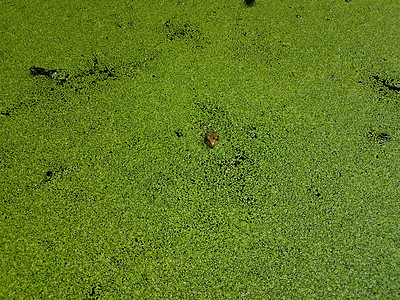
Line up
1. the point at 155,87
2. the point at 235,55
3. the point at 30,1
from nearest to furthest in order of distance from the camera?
the point at 155,87 < the point at 235,55 < the point at 30,1

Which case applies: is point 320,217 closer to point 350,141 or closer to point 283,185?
point 283,185


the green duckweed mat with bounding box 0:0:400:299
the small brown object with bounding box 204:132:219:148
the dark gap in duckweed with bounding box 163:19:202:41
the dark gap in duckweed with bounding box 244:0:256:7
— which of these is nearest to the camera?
the green duckweed mat with bounding box 0:0:400:299

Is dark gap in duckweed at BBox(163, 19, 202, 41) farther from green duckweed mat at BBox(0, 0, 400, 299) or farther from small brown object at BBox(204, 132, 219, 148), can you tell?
small brown object at BBox(204, 132, 219, 148)

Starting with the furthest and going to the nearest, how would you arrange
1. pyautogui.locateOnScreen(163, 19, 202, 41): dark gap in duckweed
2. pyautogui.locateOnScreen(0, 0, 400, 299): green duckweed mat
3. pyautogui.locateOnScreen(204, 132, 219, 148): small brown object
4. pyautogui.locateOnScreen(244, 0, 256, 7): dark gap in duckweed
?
1. pyautogui.locateOnScreen(244, 0, 256, 7): dark gap in duckweed
2. pyautogui.locateOnScreen(163, 19, 202, 41): dark gap in duckweed
3. pyautogui.locateOnScreen(204, 132, 219, 148): small brown object
4. pyautogui.locateOnScreen(0, 0, 400, 299): green duckweed mat

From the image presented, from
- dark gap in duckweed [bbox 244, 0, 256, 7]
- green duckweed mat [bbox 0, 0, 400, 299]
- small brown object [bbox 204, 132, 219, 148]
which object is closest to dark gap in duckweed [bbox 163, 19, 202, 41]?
green duckweed mat [bbox 0, 0, 400, 299]

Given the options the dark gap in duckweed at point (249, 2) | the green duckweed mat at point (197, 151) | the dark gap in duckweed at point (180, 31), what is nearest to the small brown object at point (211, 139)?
the green duckweed mat at point (197, 151)

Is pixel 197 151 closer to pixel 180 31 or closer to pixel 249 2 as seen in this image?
pixel 180 31

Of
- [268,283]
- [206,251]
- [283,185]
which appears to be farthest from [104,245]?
[283,185]

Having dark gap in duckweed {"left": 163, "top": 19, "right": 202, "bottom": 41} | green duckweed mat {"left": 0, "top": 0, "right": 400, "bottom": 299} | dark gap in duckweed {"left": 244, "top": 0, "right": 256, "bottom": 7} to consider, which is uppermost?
dark gap in duckweed {"left": 244, "top": 0, "right": 256, "bottom": 7}
